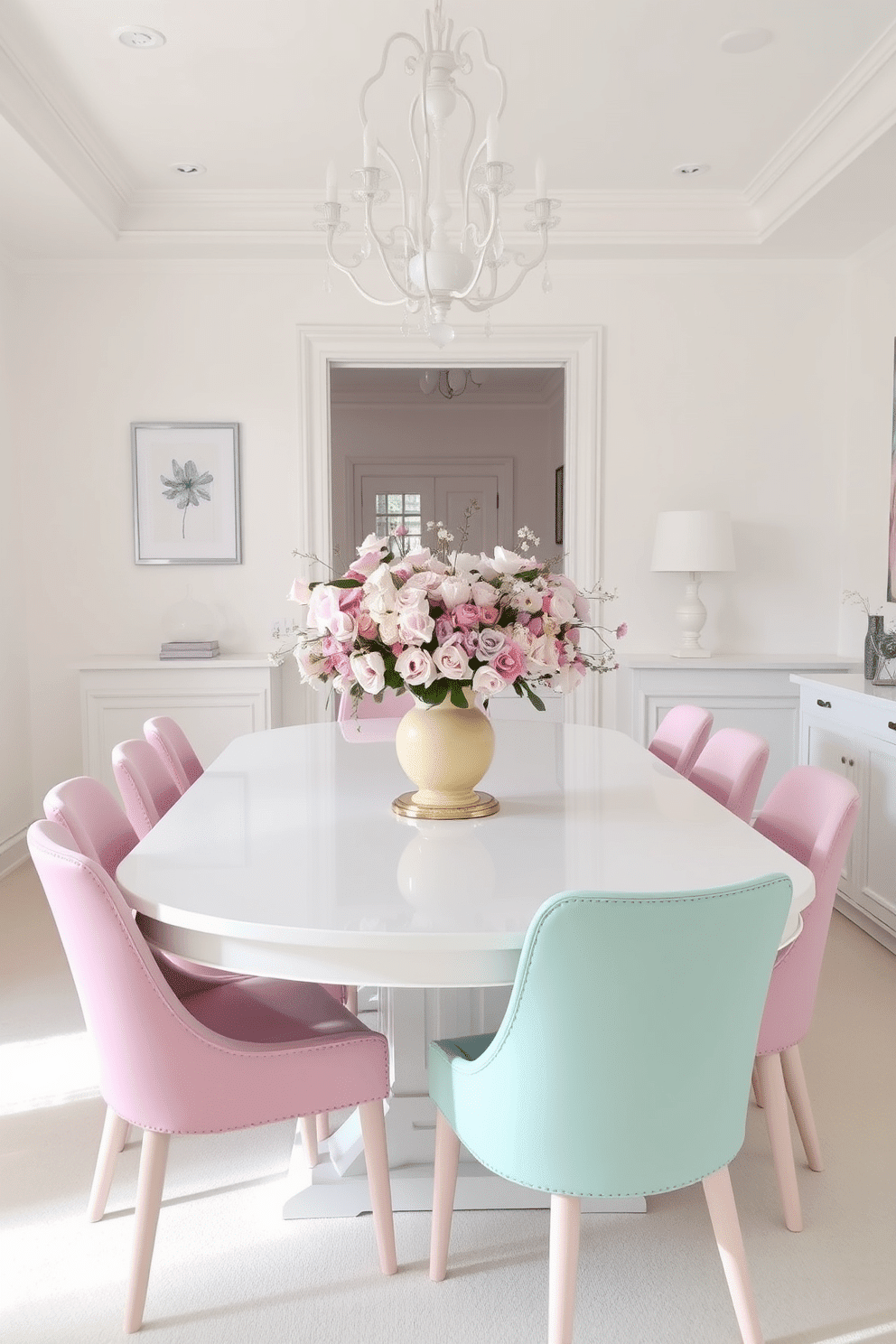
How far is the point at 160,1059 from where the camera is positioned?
161 centimetres

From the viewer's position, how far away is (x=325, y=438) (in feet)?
16.1

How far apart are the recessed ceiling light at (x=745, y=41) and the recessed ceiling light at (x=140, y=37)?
1729 mm

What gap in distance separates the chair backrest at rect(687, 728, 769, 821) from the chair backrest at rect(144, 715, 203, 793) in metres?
1.38

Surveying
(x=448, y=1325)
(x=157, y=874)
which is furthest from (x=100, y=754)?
(x=448, y=1325)

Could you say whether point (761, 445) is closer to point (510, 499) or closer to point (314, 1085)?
point (510, 499)

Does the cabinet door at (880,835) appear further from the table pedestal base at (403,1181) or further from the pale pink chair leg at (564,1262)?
the pale pink chair leg at (564,1262)

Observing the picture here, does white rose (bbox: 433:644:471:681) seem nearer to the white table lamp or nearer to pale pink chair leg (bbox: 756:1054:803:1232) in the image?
pale pink chair leg (bbox: 756:1054:803:1232)

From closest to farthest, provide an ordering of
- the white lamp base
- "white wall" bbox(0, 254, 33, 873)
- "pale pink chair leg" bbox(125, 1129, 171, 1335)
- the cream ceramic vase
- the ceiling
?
"pale pink chair leg" bbox(125, 1129, 171, 1335) < the cream ceramic vase < the ceiling < "white wall" bbox(0, 254, 33, 873) < the white lamp base

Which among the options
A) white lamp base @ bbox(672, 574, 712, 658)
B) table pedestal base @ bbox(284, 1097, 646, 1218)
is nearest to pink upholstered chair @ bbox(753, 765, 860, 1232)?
table pedestal base @ bbox(284, 1097, 646, 1218)

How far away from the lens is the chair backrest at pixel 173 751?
2801 millimetres

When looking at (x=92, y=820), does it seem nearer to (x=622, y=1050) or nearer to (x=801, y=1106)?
(x=622, y=1050)

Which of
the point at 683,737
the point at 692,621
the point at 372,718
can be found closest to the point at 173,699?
the point at 372,718

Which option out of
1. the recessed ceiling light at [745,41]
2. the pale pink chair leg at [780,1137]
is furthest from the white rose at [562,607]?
the recessed ceiling light at [745,41]

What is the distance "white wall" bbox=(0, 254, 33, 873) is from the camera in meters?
4.61
